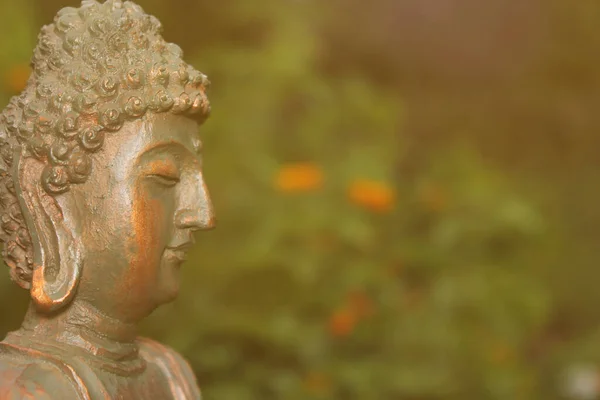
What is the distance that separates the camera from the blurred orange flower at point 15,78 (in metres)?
3.48

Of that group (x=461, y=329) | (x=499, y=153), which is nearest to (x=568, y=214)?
(x=499, y=153)

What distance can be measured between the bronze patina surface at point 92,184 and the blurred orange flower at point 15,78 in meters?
1.48

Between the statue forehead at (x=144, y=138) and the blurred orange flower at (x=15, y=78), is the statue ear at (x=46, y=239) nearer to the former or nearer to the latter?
the statue forehead at (x=144, y=138)

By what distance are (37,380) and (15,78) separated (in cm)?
185

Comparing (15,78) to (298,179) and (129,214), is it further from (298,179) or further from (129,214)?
(129,214)

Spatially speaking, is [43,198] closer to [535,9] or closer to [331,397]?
[331,397]

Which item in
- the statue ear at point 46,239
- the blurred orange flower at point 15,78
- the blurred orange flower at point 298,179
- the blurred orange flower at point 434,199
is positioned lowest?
the statue ear at point 46,239

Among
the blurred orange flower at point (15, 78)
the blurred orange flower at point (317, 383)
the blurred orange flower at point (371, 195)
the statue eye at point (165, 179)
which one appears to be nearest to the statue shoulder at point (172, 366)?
the statue eye at point (165, 179)

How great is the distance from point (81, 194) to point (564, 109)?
15.7 ft

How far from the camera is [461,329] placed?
15.8ft

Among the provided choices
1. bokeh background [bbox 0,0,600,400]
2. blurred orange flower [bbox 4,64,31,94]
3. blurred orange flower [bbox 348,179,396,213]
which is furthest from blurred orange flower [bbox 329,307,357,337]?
blurred orange flower [bbox 4,64,31,94]

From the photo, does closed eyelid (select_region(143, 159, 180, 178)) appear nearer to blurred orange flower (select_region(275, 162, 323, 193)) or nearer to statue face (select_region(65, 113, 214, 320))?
statue face (select_region(65, 113, 214, 320))

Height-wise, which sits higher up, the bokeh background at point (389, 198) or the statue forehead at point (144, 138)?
the bokeh background at point (389, 198)

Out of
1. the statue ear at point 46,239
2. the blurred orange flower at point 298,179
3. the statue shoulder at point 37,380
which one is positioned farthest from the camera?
the blurred orange flower at point 298,179
